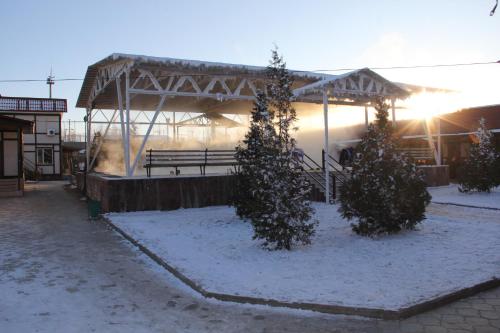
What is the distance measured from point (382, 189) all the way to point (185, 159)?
804 centimetres

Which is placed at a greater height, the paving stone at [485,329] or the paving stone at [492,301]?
the paving stone at [492,301]

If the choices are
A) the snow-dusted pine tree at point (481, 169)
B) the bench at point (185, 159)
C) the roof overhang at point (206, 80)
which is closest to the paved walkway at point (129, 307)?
the bench at point (185, 159)

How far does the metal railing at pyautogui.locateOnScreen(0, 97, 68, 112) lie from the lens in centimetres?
3356

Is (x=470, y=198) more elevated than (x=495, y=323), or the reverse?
(x=470, y=198)

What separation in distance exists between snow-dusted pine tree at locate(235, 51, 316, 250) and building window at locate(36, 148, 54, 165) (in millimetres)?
31793

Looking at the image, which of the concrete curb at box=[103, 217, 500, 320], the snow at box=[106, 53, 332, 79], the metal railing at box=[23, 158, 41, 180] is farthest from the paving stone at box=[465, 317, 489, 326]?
the metal railing at box=[23, 158, 41, 180]

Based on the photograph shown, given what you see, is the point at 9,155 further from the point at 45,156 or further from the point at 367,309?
the point at 367,309

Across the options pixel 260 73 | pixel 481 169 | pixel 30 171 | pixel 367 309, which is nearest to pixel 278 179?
pixel 367 309

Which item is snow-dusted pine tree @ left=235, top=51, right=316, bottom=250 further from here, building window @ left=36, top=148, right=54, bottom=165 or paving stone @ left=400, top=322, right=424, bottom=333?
building window @ left=36, top=148, right=54, bottom=165

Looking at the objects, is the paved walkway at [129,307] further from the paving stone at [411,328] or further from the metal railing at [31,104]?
the metal railing at [31,104]

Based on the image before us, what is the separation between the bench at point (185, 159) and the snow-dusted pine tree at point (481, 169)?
816cm

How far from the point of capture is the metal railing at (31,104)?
33562mm

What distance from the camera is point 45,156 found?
1387 inches

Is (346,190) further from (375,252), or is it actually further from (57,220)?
(57,220)
